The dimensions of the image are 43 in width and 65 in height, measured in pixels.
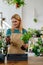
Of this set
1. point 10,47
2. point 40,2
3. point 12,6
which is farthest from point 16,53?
point 40,2

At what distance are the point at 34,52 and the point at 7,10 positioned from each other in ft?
1.58

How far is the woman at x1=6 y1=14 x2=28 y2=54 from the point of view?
1.24 meters

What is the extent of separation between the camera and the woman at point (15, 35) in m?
1.24

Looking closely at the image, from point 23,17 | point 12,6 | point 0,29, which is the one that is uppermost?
point 12,6

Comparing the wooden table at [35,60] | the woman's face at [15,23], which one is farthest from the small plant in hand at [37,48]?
the woman's face at [15,23]

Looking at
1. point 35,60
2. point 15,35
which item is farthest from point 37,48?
point 15,35

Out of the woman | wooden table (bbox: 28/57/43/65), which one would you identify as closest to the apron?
the woman

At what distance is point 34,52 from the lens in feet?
3.86

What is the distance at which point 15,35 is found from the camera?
1.23 m

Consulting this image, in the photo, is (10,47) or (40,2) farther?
(40,2)

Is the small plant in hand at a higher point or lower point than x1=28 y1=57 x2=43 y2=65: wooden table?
higher

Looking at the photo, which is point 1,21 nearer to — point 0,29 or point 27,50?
point 0,29

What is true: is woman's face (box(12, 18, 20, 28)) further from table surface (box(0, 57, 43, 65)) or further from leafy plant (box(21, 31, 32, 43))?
table surface (box(0, 57, 43, 65))

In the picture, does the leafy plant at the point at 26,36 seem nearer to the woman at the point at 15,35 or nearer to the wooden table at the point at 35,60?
the woman at the point at 15,35
